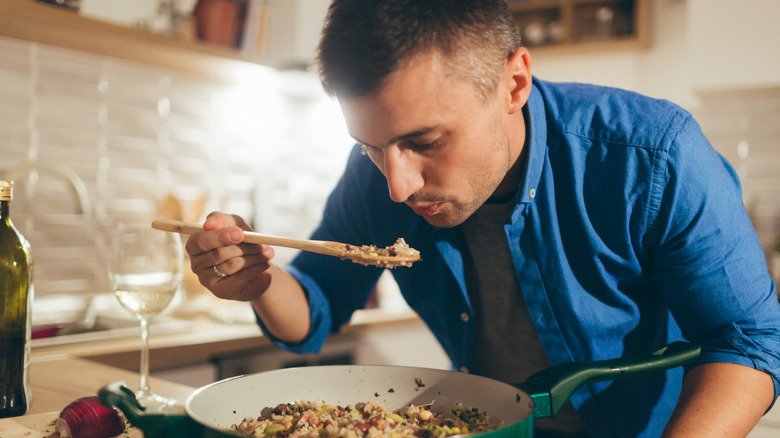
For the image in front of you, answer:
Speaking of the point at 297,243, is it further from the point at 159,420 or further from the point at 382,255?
the point at 159,420

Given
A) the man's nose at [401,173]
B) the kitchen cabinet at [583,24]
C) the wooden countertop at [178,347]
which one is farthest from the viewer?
the kitchen cabinet at [583,24]

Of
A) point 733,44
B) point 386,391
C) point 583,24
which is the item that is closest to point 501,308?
point 386,391

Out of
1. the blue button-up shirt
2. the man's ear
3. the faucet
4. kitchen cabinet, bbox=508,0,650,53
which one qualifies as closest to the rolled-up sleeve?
the blue button-up shirt

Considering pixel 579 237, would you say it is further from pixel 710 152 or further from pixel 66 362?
pixel 66 362

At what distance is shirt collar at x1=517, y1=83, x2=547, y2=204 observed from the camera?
1081 millimetres

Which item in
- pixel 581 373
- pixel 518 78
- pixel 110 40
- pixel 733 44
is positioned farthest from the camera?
pixel 733 44

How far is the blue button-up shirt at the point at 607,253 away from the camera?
0.93 m

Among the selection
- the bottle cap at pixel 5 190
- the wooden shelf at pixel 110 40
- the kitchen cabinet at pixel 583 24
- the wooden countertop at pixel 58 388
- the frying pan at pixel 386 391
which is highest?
the kitchen cabinet at pixel 583 24

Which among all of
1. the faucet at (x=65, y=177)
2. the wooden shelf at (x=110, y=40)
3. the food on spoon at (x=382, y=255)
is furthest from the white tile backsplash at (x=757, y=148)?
the faucet at (x=65, y=177)

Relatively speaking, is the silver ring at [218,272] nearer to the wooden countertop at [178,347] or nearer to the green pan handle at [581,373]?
the green pan handle at [581,373]

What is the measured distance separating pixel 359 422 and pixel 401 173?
1.08 ft

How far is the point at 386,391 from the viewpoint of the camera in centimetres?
86

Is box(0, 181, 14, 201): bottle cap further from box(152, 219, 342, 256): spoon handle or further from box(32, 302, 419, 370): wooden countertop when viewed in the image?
box(32, 302, 419, 370): wooden countertop

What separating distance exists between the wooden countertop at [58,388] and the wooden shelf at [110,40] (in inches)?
35.4
